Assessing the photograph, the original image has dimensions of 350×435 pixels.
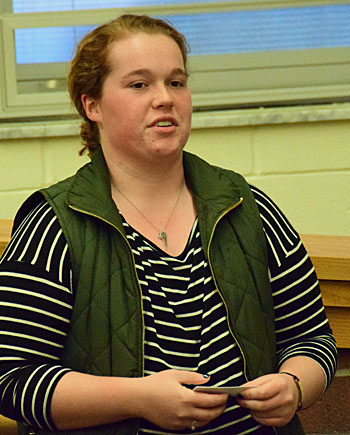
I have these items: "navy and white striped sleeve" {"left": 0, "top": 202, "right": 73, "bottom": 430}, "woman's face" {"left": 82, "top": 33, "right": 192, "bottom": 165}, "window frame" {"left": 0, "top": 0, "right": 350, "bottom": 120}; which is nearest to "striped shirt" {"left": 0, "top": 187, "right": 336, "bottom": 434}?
"navy and white striped sleeve" {"left": 0, "top": 202, "right": 73, "bottom": 430}

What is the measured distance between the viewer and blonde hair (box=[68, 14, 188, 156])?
2.03m

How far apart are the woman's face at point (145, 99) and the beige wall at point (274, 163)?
1.26 meters

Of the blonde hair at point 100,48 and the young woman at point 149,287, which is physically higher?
the blonde hair at point 100,48

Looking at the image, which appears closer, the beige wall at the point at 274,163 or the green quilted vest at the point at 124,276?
the green quilted vest at the point at 124,276

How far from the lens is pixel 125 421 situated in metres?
1.83

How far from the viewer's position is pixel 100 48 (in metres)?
2.04

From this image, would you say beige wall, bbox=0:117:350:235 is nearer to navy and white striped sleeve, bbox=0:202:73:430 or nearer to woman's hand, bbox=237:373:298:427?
navy and white striped sleeve, bbox=0:202:73:430

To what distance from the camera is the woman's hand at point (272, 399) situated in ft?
5.92

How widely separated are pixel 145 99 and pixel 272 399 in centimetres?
68

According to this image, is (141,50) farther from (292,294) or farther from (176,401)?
(176,401)

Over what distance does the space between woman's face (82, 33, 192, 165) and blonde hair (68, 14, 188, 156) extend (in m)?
0.02

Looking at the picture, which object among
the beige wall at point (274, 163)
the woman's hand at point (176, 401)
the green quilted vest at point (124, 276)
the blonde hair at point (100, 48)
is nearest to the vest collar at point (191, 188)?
the green quilted vest at point (124, 276)

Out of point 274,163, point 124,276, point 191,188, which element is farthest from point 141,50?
point 274,163

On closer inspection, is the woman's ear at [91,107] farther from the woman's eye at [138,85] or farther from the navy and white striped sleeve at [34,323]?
the navy and white striped sleeve at [34,323]
